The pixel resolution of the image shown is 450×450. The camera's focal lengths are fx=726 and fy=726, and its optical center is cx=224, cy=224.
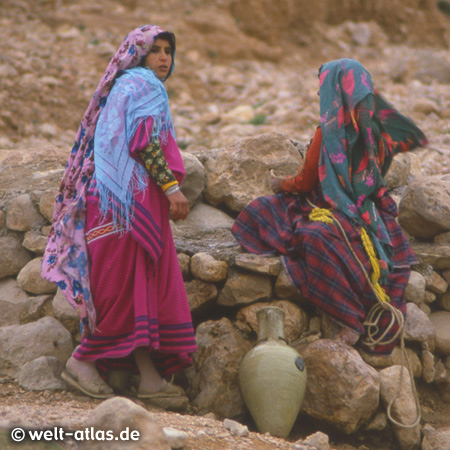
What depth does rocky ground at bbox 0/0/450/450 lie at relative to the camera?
346 inches

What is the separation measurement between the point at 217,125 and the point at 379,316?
5740 millimetres

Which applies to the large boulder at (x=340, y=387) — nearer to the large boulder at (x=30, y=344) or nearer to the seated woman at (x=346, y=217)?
the seated woman at (x=346, y=217)

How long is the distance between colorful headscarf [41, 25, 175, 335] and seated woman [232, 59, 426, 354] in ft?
3.42

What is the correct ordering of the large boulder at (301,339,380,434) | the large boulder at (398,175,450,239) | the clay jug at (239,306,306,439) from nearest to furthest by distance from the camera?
the clay jug at (239,306,306,439)
the large boulder at (301,339,380,434)
the large boulder at (398,175,450,239)

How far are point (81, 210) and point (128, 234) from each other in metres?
0.30

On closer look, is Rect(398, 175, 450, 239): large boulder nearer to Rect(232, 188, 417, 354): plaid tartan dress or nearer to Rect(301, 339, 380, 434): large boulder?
Rect(232, 188, 417, 354): plaid tartan dress

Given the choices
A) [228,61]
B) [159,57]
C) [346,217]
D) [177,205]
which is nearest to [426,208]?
[346,217]

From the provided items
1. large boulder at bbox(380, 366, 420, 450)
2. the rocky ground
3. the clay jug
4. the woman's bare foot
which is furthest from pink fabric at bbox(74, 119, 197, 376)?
the rocky ground

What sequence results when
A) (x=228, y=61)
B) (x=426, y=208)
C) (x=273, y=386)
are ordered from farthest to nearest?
(x=228, y=61)
(x=426, y=208)
(x=273, y=386)

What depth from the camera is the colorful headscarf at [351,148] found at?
12.8ft

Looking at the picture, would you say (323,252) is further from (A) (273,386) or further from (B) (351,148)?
(A) (273,386)

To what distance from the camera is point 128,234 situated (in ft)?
11.3

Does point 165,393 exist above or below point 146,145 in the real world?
below

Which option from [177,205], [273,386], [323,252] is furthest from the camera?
[323,252]
